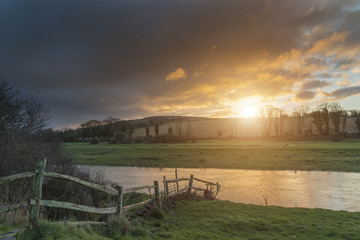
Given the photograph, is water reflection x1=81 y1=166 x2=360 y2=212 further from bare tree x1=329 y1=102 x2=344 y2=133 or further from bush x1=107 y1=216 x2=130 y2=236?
bare tree x1=329 y1=102 x2=344 y2=133

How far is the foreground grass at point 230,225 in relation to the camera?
27.9 ft

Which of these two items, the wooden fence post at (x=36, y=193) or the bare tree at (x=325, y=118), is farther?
the bare tree at (x=325, y=118)

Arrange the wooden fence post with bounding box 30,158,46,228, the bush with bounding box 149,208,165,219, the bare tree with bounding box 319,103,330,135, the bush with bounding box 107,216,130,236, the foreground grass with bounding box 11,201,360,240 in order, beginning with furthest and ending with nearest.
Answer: the bare tree with bounding box 319,103,330,135 → the bush with bounding box 149,208,165,219 → the bush with bounding box 107,216,130,236 → the foreground grass with bounding box 11,201,360,240 → the wooden fence post with bounding box 30,158,46,228

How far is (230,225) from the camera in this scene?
38.7 ft

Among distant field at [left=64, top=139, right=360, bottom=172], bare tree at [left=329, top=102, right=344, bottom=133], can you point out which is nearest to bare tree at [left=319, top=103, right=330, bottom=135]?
bare tree at [left=329, top=102, right=344, bottom=133]

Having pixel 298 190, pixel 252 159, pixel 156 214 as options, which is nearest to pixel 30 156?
pixel 156 214

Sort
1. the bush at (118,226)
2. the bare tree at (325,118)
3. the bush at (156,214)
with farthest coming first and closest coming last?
the bare tree at (325,118) → the bush at (156,214) → the bush at (118,226)

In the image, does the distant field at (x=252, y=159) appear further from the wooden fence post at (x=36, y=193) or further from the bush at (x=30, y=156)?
the wooden fence post at (x=36, y=193)

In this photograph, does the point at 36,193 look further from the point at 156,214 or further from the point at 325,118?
the point at 325,118

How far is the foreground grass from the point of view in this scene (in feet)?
27.9

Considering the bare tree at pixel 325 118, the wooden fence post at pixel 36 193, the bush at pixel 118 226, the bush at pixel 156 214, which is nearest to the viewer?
the wooden fence post at pixel 36 193

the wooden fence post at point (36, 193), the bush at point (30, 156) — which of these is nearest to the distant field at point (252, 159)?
the bush at point (30, 156)

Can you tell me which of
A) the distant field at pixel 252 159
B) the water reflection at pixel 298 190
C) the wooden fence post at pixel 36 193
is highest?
the wooden fence post at pixel 36 193

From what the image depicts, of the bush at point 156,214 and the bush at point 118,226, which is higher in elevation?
the bush at point 118,226
